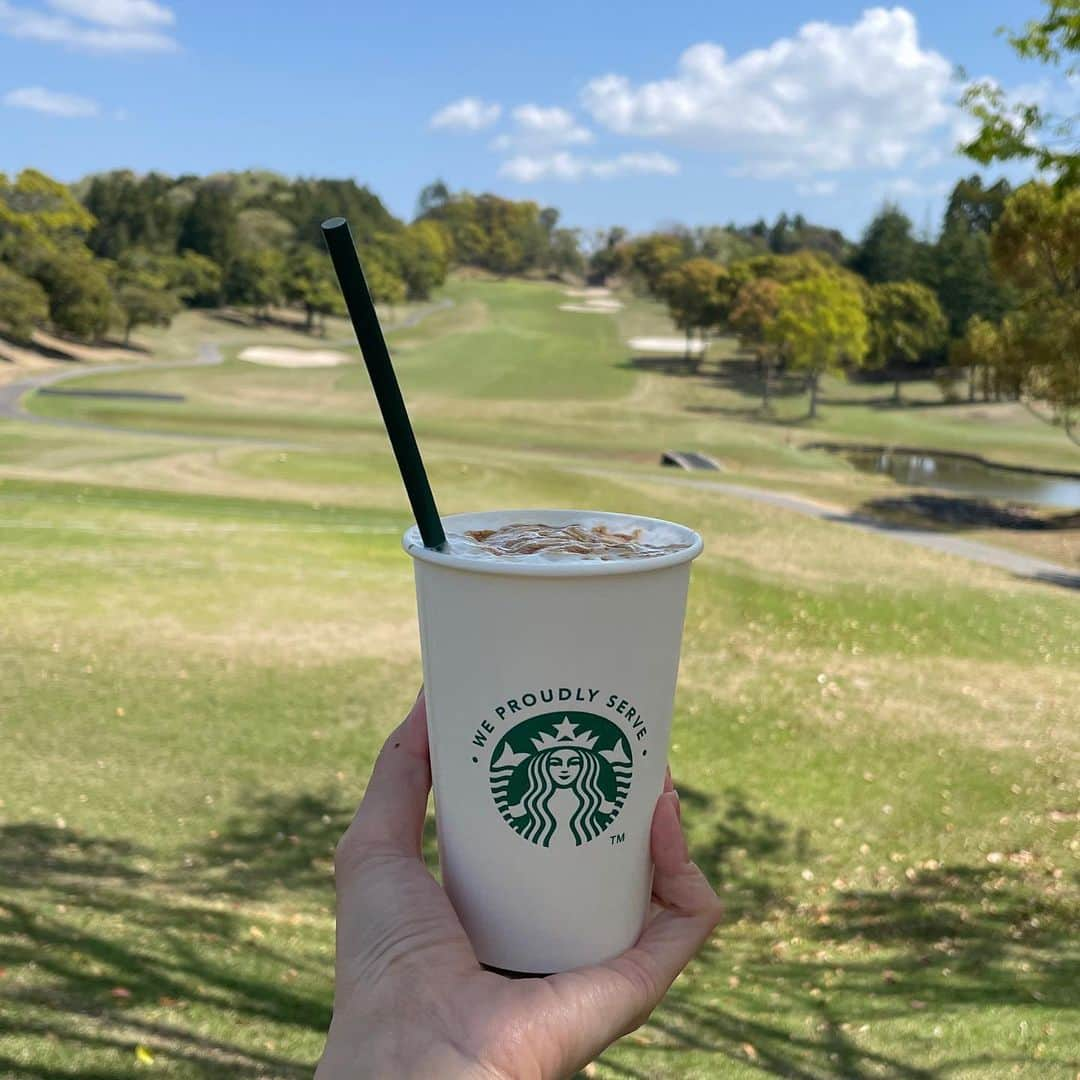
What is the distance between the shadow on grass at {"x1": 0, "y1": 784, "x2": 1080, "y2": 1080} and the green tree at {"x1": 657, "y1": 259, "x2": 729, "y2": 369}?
182 feet

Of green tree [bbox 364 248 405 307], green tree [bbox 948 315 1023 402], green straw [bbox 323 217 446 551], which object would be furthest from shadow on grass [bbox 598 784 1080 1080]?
green tree [bbox 364 248 405 307]

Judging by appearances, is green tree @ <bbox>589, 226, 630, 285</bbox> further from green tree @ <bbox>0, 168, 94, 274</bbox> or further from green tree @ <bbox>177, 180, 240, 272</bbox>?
green tree @ <bbox>0, 168, 94, 274</bbox>

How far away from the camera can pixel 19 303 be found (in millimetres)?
47781

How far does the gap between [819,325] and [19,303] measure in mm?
36060

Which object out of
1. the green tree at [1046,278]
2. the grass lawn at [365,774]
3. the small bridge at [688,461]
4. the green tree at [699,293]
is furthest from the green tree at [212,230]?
the green tree at [1046,278]

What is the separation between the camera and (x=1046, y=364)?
2370cm

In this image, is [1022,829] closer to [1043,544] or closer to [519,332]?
[1043,544]

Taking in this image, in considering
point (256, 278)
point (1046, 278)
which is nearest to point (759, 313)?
point (1046, 278)

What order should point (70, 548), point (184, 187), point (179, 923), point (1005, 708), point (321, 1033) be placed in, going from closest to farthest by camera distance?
1. point (321, 1033)
2. point (179, 923)
3. point (1005, 708)
4. point (70, 548)
5. point (184, 187)

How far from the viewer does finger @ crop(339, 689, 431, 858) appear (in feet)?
7.41

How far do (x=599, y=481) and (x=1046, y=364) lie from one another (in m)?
10.6

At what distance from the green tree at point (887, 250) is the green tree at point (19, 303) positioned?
52.5 metres

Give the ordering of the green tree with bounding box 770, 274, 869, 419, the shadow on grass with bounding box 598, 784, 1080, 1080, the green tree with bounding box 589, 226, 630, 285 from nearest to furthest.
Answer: the shadow on grass with bounding box 598, 784, 1080, 1080, the green tree with bounding box 770, 274, 869, 419, the green tree with bounding box 589, 226, 630, 285

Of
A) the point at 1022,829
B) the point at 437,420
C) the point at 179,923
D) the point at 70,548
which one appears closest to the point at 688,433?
the point at 437,420
